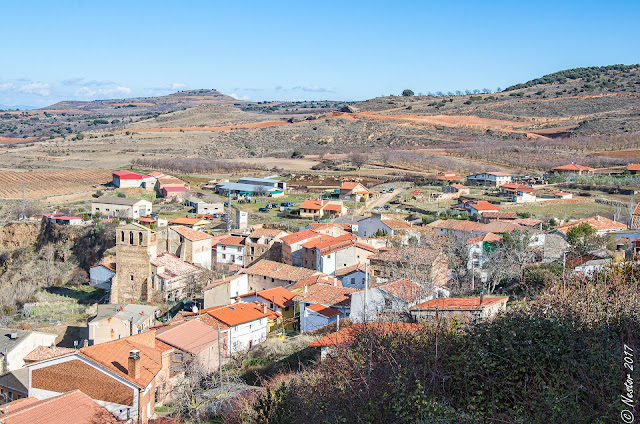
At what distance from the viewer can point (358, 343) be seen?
10039 mm

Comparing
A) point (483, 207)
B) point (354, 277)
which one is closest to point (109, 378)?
point (354, 277)

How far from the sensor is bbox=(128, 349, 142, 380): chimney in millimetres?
13602

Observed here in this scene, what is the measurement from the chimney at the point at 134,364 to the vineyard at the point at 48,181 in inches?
1670

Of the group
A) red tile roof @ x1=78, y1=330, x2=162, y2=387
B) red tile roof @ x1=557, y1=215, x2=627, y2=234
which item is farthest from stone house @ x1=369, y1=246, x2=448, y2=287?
red tile roof @ x1=78, y1=330, x2=162, y2=387

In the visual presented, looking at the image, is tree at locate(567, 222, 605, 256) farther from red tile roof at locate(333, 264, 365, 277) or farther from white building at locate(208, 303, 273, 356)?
white building at locate(208, 303, 273, 356)

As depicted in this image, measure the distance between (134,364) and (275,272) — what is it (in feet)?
45.2

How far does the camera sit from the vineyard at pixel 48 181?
53438 mm

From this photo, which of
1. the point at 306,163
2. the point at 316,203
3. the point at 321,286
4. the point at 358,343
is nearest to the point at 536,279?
the point at 321,286

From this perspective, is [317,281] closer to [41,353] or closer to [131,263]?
[131,263]

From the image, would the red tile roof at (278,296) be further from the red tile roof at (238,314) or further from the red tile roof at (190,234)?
the red tile roof at (190,234)

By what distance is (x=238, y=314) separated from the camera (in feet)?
67.5

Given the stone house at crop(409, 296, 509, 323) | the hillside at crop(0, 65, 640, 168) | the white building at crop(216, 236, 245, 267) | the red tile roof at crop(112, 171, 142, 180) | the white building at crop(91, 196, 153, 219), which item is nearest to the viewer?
the stone house at crop(409, 296, 509, 323)

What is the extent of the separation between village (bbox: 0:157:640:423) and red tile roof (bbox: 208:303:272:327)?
2.7 inches

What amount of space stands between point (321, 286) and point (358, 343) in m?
12.4
